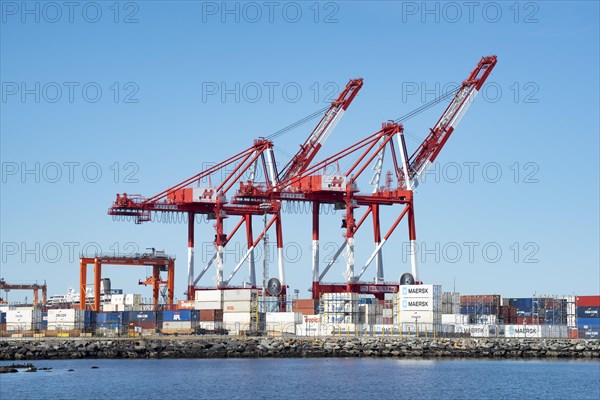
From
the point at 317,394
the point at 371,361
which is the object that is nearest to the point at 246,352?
the point at 371,361

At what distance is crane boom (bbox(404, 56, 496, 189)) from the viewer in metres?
107

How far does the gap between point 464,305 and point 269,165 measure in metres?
23.5

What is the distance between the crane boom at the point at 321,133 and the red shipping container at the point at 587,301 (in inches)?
1153

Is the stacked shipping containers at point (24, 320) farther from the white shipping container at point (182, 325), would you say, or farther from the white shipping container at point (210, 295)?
the white shipping container at point (210, 295)

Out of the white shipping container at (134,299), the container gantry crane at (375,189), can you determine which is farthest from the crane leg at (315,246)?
the white shipping container at (134,299)

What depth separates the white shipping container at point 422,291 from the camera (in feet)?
294

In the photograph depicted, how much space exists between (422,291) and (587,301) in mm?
17661

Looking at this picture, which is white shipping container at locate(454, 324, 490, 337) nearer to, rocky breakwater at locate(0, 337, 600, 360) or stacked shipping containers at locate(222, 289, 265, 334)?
rocky breakwater at locate(0, 337, 600, 360)

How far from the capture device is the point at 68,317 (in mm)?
101125

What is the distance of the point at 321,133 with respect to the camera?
113m

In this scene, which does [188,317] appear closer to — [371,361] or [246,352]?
[246,352]

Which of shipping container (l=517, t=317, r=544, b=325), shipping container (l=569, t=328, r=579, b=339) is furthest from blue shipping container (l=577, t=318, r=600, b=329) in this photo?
shipping container (l=517, t=317, r=544, b=325)

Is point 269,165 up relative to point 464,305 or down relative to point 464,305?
up

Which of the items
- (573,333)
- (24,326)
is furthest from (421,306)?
(24,326)
